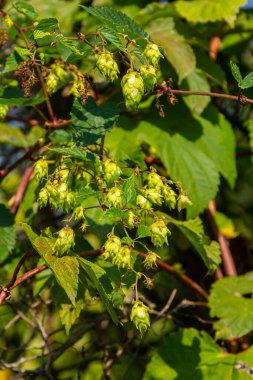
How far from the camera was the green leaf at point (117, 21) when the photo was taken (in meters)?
1.27

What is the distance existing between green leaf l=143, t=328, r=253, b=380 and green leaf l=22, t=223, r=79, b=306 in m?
0.86

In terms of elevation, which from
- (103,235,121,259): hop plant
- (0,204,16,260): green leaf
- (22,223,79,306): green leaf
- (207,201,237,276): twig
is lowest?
(207,201,237,276): twig

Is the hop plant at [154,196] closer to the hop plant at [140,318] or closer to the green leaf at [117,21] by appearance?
the hop plant at [140,318]

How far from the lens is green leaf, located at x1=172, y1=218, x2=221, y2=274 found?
162 cm

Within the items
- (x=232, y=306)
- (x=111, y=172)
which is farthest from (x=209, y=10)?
(x=111, y=172)

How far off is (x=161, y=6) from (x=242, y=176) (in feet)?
2.57

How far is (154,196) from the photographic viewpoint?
4.01 feet

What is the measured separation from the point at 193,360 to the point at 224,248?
1.68ft

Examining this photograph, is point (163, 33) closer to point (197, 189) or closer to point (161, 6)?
point (161, 6)

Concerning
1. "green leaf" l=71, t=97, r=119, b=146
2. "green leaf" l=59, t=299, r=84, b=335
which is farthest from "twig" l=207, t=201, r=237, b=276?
"green leaf" l=71, t=97, r=119, b=146

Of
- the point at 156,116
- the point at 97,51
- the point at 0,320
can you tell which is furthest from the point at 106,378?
the point at 97,51

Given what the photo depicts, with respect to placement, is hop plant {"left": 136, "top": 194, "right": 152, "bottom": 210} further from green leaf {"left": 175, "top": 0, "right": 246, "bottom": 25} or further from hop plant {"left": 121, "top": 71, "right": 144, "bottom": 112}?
green leaf {"left": 175, "top": 0, "right": 246, "bottom": 25}

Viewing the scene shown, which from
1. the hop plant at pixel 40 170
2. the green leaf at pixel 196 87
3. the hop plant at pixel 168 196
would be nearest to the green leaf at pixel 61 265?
the hop plant at pixel 40 170

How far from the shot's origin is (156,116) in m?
2.11
